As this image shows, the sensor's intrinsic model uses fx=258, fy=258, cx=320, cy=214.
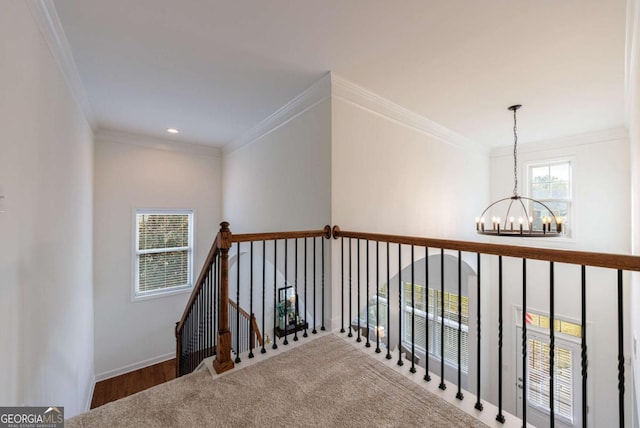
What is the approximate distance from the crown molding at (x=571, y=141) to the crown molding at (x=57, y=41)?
19.2 feet

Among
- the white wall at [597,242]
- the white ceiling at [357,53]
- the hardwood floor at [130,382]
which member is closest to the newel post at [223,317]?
the white ceiling at [357,53]

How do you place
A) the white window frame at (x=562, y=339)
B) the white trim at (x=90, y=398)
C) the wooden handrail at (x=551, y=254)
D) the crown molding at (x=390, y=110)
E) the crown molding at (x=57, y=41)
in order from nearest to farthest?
the wooden handrail at (x=551, y=254) < the crown molding at (x=57, y=41) < the crown molding at (x=390, y=110) < the white trim at (x=90, y=398) < the white window frame at (x=562, y=339)

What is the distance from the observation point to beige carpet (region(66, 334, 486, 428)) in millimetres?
1316

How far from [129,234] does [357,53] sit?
4.38 m

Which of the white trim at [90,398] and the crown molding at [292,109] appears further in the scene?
the white trim at [90,398]

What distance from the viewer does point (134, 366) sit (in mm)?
4277

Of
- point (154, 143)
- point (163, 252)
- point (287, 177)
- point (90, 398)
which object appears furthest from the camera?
point (163, 252)

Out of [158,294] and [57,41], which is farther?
[158,294]

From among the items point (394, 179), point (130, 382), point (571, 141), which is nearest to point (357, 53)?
point (394, 179)

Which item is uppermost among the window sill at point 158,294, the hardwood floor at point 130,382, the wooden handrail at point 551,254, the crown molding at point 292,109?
the crown molding at point 292,109

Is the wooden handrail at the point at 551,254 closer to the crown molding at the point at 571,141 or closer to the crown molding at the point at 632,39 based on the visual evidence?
the crown molding at the point at 632,39

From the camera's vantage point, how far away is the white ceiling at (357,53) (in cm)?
169

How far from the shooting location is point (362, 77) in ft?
8.14

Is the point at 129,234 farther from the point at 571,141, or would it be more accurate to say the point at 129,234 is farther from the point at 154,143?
the point at 571,141
